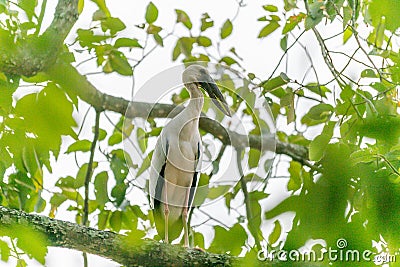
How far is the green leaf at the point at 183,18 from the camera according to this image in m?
3.00

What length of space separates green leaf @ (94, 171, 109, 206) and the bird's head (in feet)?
1.72

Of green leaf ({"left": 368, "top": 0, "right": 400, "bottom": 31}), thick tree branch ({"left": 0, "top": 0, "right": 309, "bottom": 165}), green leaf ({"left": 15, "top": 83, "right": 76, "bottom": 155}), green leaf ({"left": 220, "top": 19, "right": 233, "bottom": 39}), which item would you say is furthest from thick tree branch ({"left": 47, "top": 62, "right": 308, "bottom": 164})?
green leaf ({"left": 368, "top": 0, "right": 400, "bottom": 31})

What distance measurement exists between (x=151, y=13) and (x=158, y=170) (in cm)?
75

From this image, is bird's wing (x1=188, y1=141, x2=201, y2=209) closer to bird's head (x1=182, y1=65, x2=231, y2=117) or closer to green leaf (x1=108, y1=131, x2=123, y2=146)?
bird's head (x1=182, y1=65, x2=231, y2=117)

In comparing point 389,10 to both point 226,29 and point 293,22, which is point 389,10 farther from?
point 226,29

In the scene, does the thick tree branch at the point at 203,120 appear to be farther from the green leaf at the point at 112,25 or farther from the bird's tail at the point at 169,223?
the bird's tail at the point at 169,223

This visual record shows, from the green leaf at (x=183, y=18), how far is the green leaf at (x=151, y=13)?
0.89ft

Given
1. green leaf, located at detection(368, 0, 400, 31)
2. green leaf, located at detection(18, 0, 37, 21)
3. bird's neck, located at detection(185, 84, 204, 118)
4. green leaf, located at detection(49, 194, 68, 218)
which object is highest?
bird's neck, located at detection(185, 84, 204, 118)

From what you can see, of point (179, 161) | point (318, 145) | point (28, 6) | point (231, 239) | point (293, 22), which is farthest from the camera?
point (179, 161)

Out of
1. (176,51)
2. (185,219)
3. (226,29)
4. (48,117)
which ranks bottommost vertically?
(48,117)

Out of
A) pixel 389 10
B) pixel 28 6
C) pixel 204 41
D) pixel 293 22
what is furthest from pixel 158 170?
pixel 389 10

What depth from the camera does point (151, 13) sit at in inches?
107

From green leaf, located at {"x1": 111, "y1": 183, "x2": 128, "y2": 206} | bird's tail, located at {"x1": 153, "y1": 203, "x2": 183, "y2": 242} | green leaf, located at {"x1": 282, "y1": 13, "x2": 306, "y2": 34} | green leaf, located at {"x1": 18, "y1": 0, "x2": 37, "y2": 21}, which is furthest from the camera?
bird's tail, located at {"x1": 153, "y1": 203, "x2": 183, "y2": 242}

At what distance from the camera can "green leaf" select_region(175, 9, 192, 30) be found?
3000 millimetres
